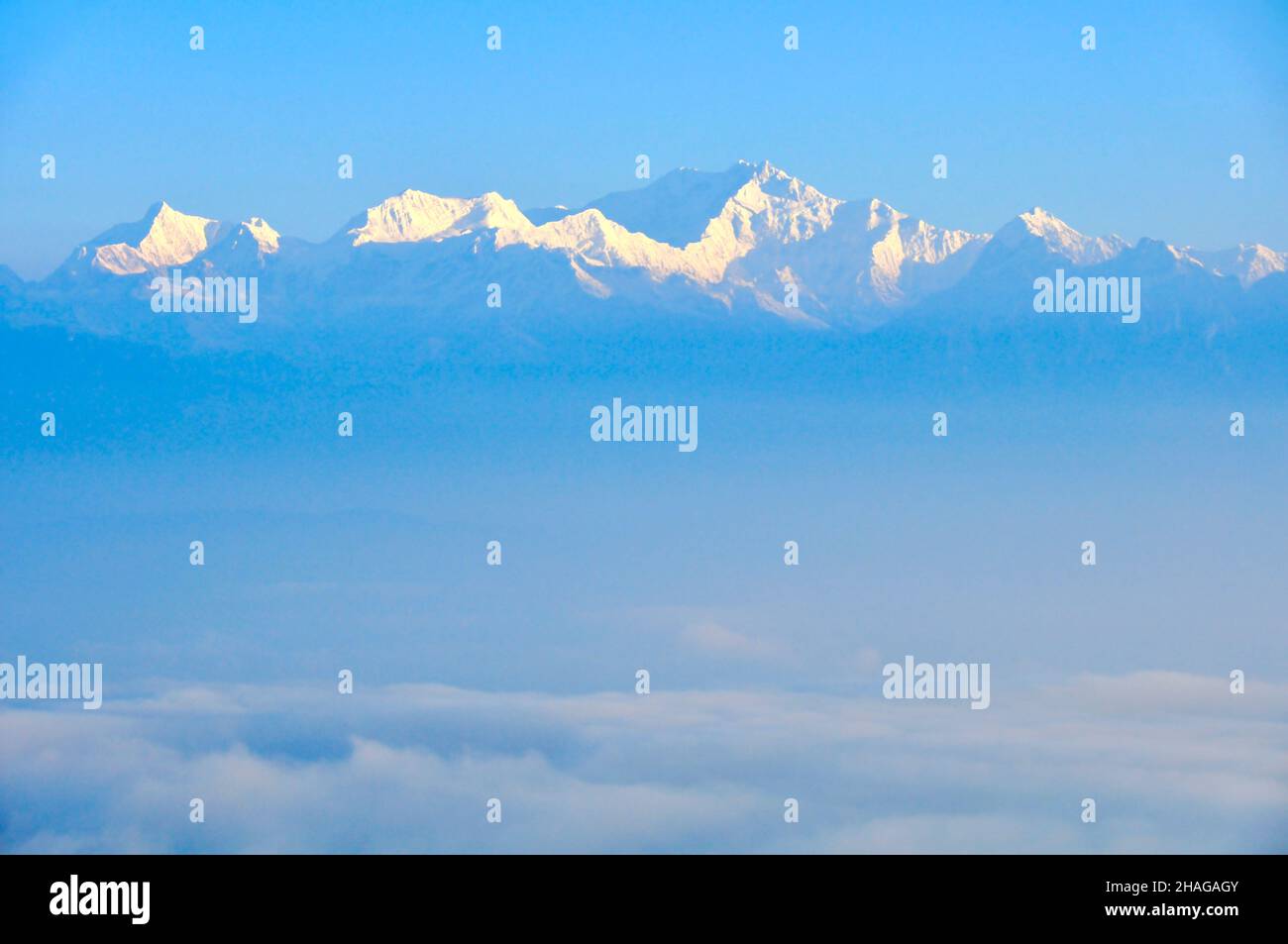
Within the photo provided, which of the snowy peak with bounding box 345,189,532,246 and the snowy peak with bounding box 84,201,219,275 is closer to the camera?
the snowy peak with bounding box 84,201,219,275

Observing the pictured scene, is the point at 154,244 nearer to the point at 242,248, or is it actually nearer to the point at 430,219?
the point at 242,248

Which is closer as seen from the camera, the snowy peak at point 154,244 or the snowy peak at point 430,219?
the snowy peak at point 154,244

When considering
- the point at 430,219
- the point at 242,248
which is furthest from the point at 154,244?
the point at 430,219
